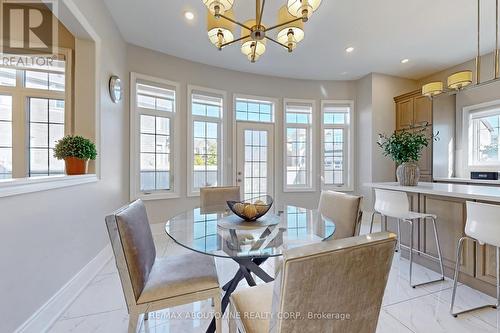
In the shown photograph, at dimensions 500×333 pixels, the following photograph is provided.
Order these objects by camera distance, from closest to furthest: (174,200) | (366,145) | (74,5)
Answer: (74,5), (174,200), (366,145)

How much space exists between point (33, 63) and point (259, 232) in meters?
3.32

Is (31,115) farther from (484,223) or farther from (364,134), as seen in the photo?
(364,134)

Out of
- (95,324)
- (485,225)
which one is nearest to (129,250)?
(95,324)

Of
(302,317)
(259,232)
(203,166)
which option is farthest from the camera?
(203,166)

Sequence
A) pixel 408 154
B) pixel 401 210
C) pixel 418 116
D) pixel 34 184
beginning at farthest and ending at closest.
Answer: pixel 418 116 → pixel 408 154 → pixel 401 210 → pixel 34 184

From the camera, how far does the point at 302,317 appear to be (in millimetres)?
700

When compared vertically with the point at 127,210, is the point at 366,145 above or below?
above

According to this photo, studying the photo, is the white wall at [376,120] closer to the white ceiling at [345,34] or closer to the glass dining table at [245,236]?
the white ceiling at [345,34]

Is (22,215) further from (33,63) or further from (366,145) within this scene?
(366,145)

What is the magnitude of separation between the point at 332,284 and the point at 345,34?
11.8ft

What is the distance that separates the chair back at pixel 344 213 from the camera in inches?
69.2

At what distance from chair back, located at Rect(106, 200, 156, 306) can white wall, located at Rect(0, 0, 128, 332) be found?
26.0 inches

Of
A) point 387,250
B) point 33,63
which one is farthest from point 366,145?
point 33,63

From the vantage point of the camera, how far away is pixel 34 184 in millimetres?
1432
